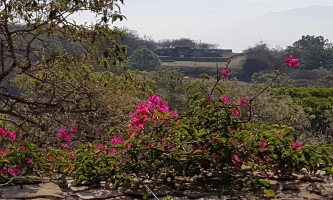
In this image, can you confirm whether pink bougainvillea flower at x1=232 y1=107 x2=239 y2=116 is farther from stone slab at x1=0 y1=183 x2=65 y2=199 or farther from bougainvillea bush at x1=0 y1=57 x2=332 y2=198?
stone slab at x1=0 y1=183 x2=65 y2=199

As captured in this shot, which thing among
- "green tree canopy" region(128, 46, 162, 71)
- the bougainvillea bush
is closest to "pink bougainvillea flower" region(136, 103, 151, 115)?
the bougainvillea bush

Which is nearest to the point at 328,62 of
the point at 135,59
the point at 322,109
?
the point at 135,59

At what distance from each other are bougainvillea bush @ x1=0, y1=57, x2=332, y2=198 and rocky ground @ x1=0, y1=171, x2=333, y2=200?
0.07 meters

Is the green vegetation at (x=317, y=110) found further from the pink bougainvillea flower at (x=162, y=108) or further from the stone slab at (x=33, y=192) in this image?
the stone slab at (x=33, y=192)

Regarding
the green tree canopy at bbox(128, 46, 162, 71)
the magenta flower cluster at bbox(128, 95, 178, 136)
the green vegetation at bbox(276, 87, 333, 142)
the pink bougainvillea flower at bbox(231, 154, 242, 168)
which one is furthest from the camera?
the green tree canopy at bbox(128, 46, 162, 71)

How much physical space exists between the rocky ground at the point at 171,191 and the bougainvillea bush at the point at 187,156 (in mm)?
71

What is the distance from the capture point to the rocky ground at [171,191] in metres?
2.81

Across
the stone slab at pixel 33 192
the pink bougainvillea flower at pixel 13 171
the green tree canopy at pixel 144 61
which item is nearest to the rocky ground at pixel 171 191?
the stone slab at pixel 33 192

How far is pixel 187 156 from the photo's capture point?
3.07 meters

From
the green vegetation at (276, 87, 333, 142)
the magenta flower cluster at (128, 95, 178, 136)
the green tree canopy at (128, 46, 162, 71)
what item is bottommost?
the green vegetation at (276, 87, 333, 142)

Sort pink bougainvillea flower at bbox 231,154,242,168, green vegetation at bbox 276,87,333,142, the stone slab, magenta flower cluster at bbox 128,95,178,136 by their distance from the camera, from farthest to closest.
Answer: green vegetation at bbox 276,87,333,142 < magenta flower cluster at bbox 128,95,178,136 < pink bougainvillea flower at bbox 231,154,242,168 < the stone slab

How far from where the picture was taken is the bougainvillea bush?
3.02 m

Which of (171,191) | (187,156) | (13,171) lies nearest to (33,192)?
(13,171)

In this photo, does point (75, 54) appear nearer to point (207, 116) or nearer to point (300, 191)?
point (207, 116)
